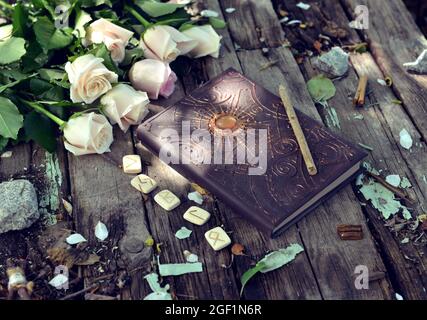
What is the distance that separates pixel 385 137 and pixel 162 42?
70cm

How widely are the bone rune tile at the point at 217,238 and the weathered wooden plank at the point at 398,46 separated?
69cm

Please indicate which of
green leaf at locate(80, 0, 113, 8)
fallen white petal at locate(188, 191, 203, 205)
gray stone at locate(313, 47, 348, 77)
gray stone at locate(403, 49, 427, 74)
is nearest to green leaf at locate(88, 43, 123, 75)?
green leaf at locate(80, 0, 113, 8)

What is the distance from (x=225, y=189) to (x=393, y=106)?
2.14 ft

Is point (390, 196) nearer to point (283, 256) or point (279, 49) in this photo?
point (283, 256)

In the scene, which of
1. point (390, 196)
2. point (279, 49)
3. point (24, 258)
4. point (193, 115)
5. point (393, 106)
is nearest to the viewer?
point (24, 258)

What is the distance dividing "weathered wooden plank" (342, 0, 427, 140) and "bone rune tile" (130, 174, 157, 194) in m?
0.80

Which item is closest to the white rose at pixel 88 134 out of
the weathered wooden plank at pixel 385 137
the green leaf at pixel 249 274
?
the green leaf at pixel 249 274

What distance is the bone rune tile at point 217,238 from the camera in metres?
1.69

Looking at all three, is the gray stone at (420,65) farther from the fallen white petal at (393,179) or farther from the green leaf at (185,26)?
the green leaf at (185,26)

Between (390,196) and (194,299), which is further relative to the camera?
(390,196)

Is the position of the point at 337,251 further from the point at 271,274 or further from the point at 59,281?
the point at 59,281

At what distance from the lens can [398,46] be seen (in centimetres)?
228

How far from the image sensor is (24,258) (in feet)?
5.57

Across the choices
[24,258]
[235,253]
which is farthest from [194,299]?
[24,258]
